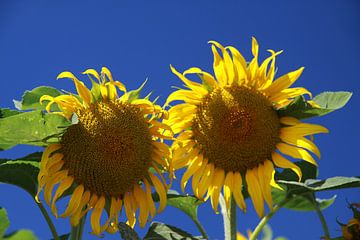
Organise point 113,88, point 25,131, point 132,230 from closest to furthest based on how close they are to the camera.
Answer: point 25,131, point 132,230, point 113,88

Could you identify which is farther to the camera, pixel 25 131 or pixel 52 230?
pixel 52 230

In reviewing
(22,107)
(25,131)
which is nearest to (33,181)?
(22,107)

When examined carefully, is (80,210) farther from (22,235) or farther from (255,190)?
(22,235)

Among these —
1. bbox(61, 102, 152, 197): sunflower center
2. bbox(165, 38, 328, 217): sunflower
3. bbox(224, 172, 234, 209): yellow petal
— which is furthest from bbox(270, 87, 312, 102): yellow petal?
bbox(61, 102, 152, 197): sunflower center

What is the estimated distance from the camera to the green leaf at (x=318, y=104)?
2.97 metres

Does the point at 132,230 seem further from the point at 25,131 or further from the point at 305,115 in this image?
the point at 305,115

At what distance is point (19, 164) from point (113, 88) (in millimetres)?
713

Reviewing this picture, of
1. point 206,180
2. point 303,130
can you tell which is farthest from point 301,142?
point 206,180

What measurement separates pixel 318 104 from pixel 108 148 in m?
1.25

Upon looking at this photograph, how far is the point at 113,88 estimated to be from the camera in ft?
10.3

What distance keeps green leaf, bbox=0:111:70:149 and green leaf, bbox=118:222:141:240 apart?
633 millimetres

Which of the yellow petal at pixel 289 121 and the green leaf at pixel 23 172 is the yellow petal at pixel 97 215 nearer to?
the green leaf at pixel 23 172

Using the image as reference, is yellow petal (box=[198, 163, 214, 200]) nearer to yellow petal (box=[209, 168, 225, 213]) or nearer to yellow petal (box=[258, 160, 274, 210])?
yellow petal (box=[209, 168, 225, 213])

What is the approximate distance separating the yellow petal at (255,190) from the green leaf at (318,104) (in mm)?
418
